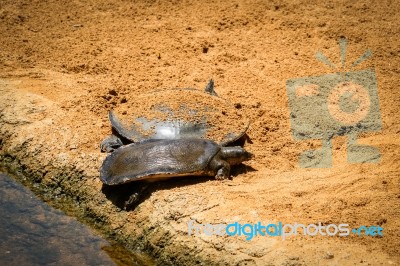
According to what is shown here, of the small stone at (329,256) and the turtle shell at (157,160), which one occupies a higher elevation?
→ the turtle shell at (157,160)

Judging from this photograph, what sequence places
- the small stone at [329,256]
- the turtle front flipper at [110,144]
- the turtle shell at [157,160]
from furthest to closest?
1. the turtle front flipper at [110,144]
2. the turtle shell at [157,160]
3. the small stone at [329,256]

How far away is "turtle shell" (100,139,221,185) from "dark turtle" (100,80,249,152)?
0.23 metres

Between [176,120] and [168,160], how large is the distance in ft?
2.19

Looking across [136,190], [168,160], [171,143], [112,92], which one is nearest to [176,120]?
[171,143]

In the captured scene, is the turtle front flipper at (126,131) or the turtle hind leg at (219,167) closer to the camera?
the turtle hind leg at (219,167)

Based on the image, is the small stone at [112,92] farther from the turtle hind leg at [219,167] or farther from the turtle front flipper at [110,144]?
the turtle hind leg at [219,167]

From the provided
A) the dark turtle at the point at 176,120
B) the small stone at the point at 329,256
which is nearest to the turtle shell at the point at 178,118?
the dark turtle at the point at 176,120

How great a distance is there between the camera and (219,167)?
4.11 metres

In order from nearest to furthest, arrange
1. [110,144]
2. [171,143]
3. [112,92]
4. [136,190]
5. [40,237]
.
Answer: [40,237] < [136,190] < [171,143] < [110,144] < [112,92]

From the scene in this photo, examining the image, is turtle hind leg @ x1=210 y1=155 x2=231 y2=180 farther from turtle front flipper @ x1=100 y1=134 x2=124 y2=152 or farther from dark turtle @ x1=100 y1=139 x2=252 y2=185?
turtle front flipper @ x1=100 y1=134 x2=124 y2=152

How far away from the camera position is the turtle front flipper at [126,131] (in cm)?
432

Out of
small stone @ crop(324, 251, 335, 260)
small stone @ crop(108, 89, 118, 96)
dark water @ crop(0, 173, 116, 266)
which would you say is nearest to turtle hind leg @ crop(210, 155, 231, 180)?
dark water @ crop(0, 173, 116, 266)

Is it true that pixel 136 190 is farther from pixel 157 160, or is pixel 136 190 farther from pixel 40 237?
pixel 40 237

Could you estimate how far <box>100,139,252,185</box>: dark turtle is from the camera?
3.83m
